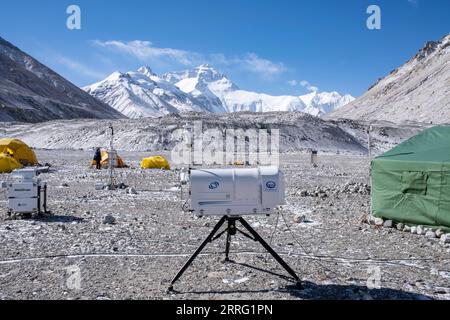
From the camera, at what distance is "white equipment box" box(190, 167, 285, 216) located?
24.6 ft

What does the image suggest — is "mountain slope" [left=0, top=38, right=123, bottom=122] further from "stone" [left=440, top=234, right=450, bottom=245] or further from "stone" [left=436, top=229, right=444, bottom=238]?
"stone" [left=440, top=234, right=450, bottom=245]

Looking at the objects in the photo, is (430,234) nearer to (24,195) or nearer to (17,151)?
(24,195)

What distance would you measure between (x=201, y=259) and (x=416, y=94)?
148 meters

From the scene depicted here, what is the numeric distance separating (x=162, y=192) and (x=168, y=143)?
5620 centimetres

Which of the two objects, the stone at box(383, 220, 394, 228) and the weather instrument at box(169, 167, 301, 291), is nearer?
the weather instrument at box(169, 167, 301, 291)

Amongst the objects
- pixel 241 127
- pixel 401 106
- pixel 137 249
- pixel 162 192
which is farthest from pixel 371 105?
pixel 137 249

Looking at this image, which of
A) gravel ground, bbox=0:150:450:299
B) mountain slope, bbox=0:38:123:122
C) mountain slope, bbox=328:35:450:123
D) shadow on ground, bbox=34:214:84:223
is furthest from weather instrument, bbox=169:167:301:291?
mountain slope, bbox=328:35:450:123

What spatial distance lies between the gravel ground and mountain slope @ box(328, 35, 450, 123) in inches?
4760

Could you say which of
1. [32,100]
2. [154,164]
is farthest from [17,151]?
[32,100]

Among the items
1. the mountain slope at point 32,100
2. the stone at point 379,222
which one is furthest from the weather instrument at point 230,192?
the mountain slope at point 32,100

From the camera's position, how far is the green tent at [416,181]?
11.8 metres

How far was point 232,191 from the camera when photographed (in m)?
→ 7.52

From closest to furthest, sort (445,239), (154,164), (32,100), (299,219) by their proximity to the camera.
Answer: (445,239) → (299,219) → (154,164) → (32,100)

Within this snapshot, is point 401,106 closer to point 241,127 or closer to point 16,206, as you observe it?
point 241,127
